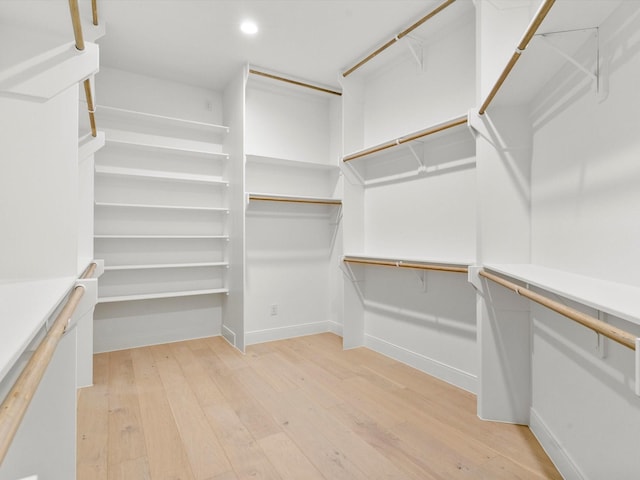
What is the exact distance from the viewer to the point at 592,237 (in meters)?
1.34

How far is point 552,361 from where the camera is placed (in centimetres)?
162

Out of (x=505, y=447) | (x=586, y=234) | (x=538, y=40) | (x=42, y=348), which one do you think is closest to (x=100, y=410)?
(x=42, y=348)

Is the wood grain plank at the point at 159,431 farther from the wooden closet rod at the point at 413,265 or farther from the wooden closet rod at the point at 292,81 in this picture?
the wooden closet rod at the point at 292,81

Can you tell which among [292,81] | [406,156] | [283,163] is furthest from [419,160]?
[292,81]

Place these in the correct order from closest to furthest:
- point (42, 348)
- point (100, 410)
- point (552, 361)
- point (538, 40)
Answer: point (42, 348), point (538, 40), point (552, 361), point (100, 410)

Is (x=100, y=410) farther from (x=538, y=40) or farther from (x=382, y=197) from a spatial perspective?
(x=538, y=40)

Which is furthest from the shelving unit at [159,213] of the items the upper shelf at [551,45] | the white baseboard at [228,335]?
the upper shelf at [551,45]

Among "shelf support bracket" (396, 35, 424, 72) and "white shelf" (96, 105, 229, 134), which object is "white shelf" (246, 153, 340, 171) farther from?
"shelf support bracket" (396, 35, 424, 72)

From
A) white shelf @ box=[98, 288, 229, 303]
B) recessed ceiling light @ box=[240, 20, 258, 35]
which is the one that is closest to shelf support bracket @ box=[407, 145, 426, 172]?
recessed ceiling light @ box=[240, 20, 258, 35]

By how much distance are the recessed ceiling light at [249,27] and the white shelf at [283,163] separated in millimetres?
933

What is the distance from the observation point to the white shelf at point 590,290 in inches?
32.3

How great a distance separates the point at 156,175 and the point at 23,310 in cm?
262

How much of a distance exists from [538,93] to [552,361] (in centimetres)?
126

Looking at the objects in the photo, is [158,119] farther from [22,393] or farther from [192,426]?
[22,393]
